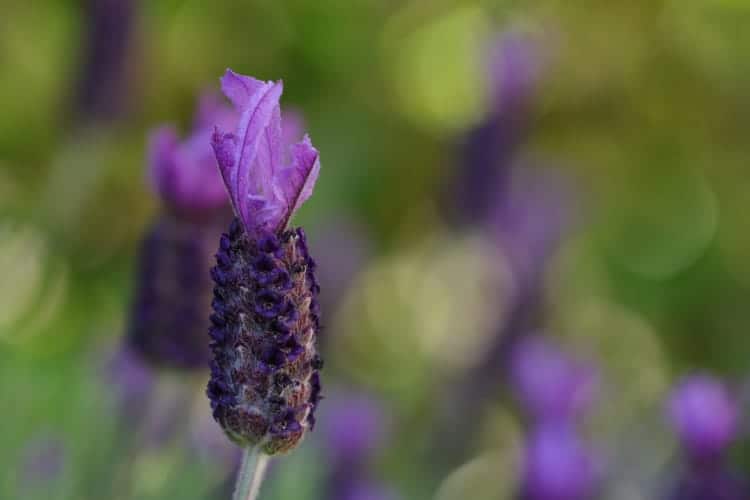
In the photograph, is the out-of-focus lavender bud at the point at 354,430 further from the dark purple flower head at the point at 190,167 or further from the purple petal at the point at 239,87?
the purple petal at the point at 239,87

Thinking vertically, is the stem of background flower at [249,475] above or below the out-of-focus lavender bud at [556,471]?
above

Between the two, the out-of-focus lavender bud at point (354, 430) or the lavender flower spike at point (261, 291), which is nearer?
the lavender flower spike at point (261, 291)

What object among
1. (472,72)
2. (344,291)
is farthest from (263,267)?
(472,72)

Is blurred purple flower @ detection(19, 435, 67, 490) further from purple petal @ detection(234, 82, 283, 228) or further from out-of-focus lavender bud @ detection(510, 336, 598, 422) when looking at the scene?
purple petal @ detection(234, 82, 283, 228)

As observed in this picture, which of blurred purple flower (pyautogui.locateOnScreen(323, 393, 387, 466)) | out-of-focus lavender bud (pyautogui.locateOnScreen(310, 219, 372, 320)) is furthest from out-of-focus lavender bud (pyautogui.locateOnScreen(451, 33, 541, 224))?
blurred purple flower (pyautogui.locateOnScreen(323, 393, 387, 466))

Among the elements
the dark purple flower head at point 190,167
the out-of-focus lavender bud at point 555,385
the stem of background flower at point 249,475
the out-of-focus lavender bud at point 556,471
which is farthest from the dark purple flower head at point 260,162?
the out-of-focus lavender bud at point 555,385

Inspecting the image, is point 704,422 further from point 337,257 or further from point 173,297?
point 337,257

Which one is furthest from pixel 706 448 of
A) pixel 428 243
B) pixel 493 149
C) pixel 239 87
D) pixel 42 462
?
pixel 428 243

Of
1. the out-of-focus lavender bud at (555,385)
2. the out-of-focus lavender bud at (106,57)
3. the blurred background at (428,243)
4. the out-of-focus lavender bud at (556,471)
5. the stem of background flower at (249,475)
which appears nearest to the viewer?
the stem of background flower at (249,475)
